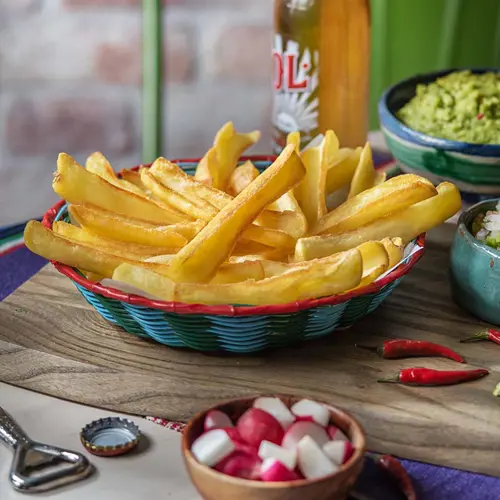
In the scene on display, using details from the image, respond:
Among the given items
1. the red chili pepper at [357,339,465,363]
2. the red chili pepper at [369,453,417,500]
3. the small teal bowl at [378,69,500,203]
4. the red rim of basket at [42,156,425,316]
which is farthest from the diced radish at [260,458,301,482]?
the small teal bowl at [378,69,500,203]

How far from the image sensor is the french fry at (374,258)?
1284 mm

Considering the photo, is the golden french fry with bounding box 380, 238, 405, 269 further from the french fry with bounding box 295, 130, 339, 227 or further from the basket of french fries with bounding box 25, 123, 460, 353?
the french fry with bounding box 295, 130, 339, 227

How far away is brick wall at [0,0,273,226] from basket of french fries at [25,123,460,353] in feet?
4.52

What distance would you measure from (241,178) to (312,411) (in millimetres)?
610

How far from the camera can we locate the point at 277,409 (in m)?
1.08

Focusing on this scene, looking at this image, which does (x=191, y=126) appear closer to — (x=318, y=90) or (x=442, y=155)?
(x=318, y=90)

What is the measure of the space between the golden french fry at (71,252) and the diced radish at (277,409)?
33cm

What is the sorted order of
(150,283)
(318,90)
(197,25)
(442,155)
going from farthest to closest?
1. (197,25)
2. (318,90)
3. (442,155)
4. (150,283)

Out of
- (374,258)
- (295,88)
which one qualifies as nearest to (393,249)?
(374,258)

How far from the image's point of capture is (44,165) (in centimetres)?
301

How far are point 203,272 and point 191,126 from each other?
1773 mm

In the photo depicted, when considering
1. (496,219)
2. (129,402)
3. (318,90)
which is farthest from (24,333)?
(318,90)

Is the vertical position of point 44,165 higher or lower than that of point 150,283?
lower

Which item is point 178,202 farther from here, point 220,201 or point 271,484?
point 271,484
